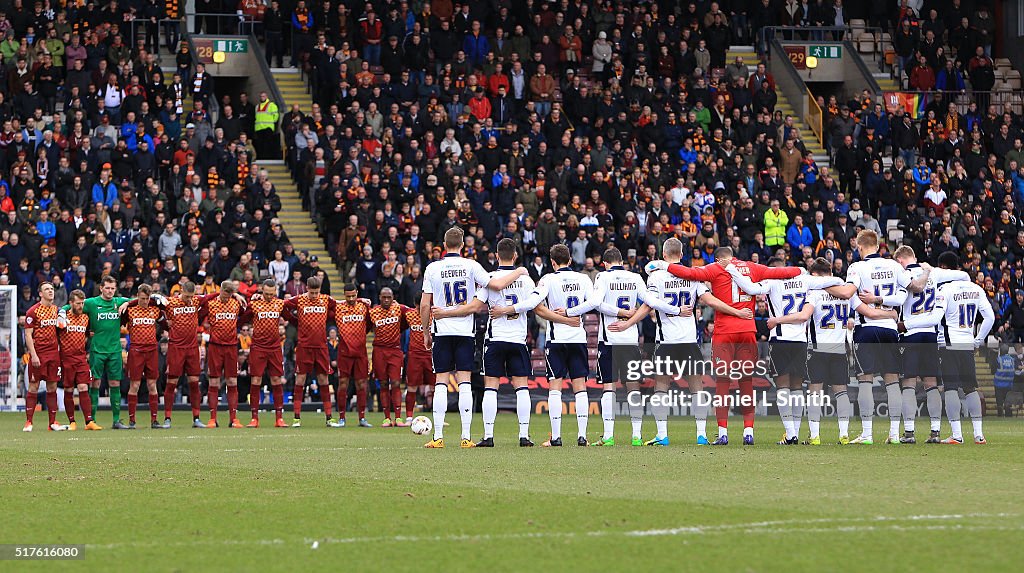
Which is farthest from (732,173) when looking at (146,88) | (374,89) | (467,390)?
(467,390)

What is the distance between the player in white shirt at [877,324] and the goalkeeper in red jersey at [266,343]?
32.2 ft

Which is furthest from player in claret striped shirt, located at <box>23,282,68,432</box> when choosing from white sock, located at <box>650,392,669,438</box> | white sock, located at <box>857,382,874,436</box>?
white sock, located at <box>857,382,874,436</box>

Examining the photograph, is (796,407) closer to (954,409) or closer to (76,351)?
(954,409)

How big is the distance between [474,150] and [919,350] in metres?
19.0

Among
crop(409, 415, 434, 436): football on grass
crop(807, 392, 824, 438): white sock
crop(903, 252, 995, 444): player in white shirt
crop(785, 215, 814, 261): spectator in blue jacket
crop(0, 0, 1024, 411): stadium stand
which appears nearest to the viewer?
crop(903, 252, 995, 444): player in white shirt

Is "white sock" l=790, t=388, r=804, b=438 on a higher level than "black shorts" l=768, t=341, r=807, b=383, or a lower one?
lower

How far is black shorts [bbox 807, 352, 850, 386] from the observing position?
1833cm

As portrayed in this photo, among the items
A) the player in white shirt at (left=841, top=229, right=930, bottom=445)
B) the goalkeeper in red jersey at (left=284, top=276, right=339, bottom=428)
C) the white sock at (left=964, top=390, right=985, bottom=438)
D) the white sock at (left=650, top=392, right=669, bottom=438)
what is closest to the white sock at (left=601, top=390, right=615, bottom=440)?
the white sock at (left=650, top=392, right=669, bottom=438)

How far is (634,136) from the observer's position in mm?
38344

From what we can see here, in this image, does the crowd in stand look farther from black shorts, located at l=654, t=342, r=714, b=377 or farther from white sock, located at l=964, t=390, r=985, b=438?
white sock, located at l=964, t=390, r=985, b=438

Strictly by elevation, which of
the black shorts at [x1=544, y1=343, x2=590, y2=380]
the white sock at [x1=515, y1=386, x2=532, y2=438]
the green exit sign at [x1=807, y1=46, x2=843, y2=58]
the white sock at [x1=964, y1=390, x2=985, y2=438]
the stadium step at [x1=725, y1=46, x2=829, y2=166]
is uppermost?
the green exit sign at [x1=807, y1=46, x2=843, y2=58]

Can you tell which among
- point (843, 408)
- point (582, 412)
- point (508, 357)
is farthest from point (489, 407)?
point (843, 408)

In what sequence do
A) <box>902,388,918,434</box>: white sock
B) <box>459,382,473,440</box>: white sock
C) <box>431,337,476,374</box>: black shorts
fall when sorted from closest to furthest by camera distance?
<box>431,337,476,374</box>: black shorts < <box>459,382,473,440</box>: white sock < <box>902,388,918,434</box>: white sock

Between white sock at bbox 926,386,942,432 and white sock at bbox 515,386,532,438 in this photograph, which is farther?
white sock at bbox 926,386,942,432
